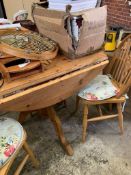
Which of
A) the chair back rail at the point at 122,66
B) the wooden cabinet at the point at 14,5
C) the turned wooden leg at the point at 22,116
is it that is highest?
the wooden cabinet at the point at 14,5

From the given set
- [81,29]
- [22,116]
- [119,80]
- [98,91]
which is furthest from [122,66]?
[22,116]

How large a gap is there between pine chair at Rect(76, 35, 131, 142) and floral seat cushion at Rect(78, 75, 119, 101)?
1 centimetres

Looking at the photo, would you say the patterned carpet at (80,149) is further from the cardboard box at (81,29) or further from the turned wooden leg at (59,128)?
the cardboard box at (81,29)

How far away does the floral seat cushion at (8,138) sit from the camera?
3.77 feet

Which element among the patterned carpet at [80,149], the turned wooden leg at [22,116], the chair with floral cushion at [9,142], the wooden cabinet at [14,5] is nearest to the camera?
the chair with floral cushion at [9,142]

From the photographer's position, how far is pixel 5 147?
1176 millimetres

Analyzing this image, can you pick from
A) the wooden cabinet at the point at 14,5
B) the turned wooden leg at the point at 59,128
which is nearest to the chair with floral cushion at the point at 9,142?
the turned wooden leg at the point at 59,128

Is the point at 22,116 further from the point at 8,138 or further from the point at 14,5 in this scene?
the point at 14,5

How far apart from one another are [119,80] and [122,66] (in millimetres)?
129

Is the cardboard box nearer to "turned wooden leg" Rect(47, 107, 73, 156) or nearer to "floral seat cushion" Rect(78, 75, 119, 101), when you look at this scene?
→ "floral seat cushion" Rect(78, 75, 119, 101)

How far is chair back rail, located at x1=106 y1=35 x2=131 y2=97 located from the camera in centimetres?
164

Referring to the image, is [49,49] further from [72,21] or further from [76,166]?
[76,166]

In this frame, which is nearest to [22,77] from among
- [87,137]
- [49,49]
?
[49,49]

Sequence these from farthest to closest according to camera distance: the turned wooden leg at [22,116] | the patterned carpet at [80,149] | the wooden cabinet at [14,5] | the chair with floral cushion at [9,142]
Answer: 1. the wooden cabinet at [14,5]
2. the turned wooden leg at [22,116]
3. the patterned carpet at [80,149]
4. the chair with floral cushion at [9,142]
